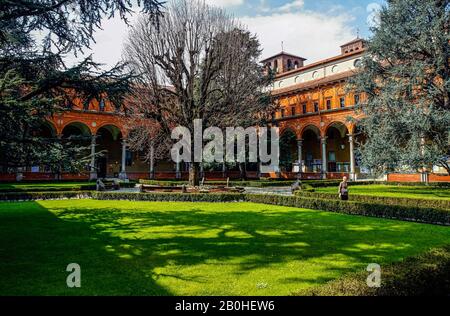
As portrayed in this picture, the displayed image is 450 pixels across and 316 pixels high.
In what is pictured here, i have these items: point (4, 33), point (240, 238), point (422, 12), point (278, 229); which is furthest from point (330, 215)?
point (422, 12)

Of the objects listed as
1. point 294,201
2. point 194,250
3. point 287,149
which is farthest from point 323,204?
point 287,149

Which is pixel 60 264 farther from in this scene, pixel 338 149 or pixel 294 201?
pixel 338 149

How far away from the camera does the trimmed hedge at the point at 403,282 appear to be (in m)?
3.50

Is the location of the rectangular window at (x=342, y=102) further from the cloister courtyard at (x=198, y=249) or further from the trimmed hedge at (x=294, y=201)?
the cloister courtyard at (x=198, y=249)

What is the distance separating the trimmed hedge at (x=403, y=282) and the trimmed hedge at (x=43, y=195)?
1781 cm

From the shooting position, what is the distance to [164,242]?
23.8ft

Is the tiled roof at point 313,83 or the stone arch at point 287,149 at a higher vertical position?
the tiled roof at point 313,83

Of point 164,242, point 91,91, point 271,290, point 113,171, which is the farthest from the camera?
point 113,171

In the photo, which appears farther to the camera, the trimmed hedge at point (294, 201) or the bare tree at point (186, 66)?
the bare tree at point (186, 66)

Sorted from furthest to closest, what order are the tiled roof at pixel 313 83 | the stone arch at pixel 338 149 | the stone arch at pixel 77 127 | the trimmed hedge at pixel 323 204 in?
the stone arch at pixel 338 149 → the tiled roof at pixel 313 83 → the stone arch at pixel 77 127 → the trimmed hedge at pixel 323 204

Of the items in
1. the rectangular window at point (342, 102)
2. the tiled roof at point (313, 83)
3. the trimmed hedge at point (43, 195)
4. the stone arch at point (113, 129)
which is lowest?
the trimmed hedge at point (43, 195)

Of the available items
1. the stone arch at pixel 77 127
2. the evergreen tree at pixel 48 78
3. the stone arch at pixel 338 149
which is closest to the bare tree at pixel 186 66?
the evergreen tree at pixel 48 78
